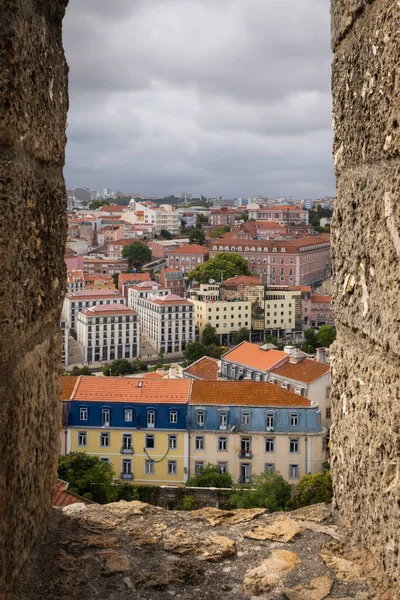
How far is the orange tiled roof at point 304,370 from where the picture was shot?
56.7 feet

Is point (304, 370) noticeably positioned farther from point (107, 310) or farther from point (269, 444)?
point (107, 310)

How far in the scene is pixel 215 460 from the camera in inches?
Answer: 572

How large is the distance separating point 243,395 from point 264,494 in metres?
3.43

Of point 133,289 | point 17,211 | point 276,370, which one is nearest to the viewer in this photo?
point 17,211

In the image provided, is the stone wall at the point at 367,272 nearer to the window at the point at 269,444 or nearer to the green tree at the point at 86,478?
the green tree at the point at 86,478

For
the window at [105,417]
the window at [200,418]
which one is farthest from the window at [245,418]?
the window at [105,417]

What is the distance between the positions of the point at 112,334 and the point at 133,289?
418 centimetres

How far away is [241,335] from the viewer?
109 feet

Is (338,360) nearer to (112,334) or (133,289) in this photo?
(112,334)

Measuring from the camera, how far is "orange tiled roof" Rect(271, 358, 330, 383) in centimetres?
1728

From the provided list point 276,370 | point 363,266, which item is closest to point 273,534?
point 363,266

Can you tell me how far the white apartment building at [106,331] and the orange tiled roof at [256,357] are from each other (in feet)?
40.5

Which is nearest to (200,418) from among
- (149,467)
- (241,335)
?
(149,467)

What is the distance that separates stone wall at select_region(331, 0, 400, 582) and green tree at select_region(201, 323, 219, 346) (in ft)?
103
